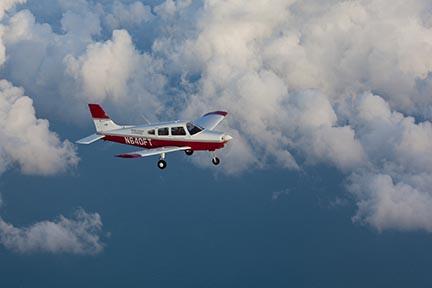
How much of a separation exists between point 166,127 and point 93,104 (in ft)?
44.9

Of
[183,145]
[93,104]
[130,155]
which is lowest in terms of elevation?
[130,155]

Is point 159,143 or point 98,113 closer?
point 159,143

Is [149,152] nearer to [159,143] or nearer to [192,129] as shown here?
[159,143]

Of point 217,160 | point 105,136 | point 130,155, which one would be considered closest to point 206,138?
point 217,160

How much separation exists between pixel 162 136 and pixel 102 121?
34.8 feet

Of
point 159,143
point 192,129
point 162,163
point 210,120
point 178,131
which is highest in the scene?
point 210,120

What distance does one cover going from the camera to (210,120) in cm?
7181

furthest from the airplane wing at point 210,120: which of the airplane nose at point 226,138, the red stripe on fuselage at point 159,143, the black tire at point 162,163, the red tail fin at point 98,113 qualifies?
the red tail fin at point 98,113

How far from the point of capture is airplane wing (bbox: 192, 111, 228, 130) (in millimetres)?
69500

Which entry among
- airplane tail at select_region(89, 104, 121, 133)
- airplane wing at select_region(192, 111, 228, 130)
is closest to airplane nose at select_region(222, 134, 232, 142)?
airplane wing at select_region(192, 111, 228, 130)

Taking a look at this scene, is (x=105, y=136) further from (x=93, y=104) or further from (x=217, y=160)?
(x=217, y=160)

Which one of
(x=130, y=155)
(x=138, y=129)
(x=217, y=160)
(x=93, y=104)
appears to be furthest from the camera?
(x=93, y=104)

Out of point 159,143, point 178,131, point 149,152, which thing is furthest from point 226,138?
point 159,143

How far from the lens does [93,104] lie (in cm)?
7069
